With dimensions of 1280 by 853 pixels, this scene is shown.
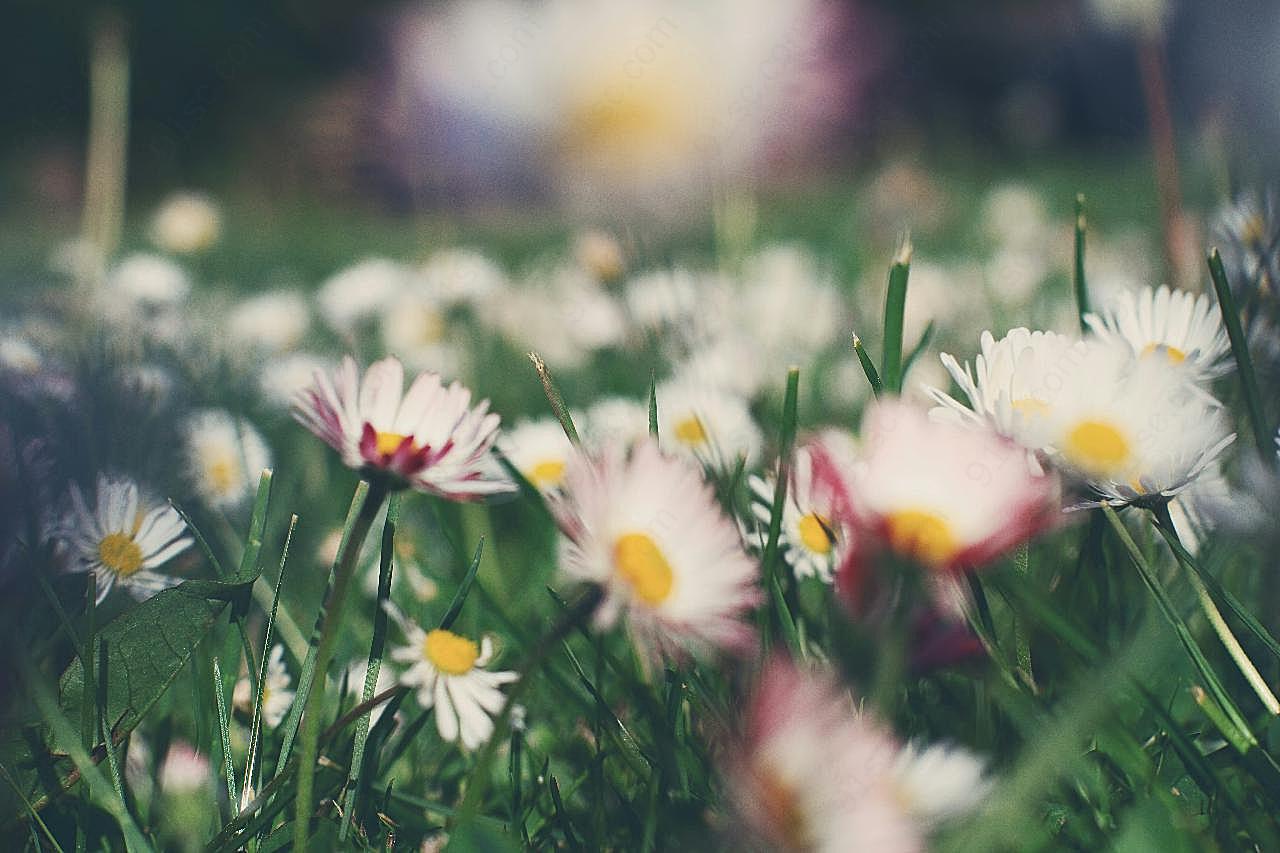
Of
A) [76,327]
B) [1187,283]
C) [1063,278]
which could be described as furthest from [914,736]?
[1063,278]

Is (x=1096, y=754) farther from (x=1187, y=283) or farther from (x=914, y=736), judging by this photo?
(x=1187, y=283)

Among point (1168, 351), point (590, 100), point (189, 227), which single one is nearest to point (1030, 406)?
point (1168, 351)

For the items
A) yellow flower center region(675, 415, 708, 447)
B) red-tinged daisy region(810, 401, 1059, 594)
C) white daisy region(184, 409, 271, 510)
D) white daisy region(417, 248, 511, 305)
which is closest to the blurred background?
A: white daisy region(417, 248, 511, 305)

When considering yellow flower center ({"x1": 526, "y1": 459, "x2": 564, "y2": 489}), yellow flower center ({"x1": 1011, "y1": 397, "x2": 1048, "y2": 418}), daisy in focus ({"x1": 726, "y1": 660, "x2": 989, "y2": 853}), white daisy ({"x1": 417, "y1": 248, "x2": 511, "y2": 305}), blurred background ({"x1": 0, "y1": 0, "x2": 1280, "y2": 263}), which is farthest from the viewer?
white daisy ({"x1": 417, "y1": 248, "x2": 511, "y2": 305})

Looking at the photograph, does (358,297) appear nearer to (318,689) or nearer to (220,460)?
(220,460)

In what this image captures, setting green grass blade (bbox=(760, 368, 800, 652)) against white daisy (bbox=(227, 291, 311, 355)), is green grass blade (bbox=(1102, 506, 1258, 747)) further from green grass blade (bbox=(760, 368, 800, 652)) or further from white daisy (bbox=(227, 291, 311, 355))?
white daisy (bbox=(227, 291, 311, 355))

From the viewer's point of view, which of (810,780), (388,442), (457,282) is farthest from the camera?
(457,282)

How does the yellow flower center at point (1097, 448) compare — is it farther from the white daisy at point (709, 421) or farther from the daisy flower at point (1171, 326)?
the white daisy at point (709, 421)
